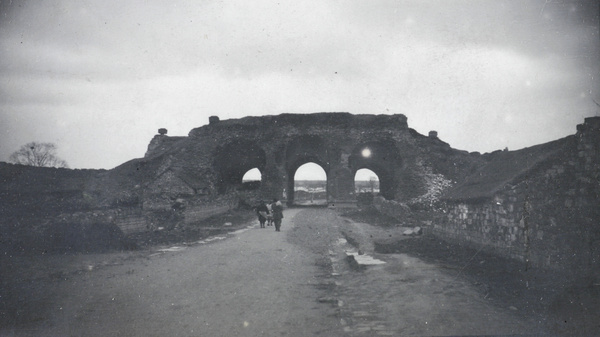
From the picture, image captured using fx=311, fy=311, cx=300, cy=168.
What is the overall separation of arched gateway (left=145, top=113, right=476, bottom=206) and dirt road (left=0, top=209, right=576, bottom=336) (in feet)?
53.7

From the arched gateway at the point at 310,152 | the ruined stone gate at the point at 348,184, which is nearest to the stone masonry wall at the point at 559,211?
the ruined stone gate at the point at 348,184

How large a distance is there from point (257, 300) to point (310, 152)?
22.3 meters

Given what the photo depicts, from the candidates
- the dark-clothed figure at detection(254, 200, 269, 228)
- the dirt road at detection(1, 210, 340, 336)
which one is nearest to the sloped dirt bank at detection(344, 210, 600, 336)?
the dirt road at detection(1, 210, 340, 336)

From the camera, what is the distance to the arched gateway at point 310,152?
24.0 metres

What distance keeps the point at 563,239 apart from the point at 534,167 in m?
1.37

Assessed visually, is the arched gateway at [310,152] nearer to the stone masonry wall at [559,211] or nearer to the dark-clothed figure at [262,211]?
the dark-clothed figure at [262,211]

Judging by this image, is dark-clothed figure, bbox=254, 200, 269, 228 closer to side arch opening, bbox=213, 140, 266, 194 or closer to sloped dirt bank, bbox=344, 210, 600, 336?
sloped dirt bank, bbox=344, 210, 600, 336

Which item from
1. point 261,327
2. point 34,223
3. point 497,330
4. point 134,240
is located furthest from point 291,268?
point 34,223

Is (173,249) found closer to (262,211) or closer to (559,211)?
(262,211)

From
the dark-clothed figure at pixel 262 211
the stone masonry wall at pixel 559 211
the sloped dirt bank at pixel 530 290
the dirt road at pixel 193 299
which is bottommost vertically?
the dirt road at pixel 193 299

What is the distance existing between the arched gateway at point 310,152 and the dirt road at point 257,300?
53.7ft

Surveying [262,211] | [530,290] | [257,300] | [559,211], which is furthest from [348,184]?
[257,300]

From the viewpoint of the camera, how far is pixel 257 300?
15.5ft

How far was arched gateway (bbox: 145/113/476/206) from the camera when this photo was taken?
24.0m
